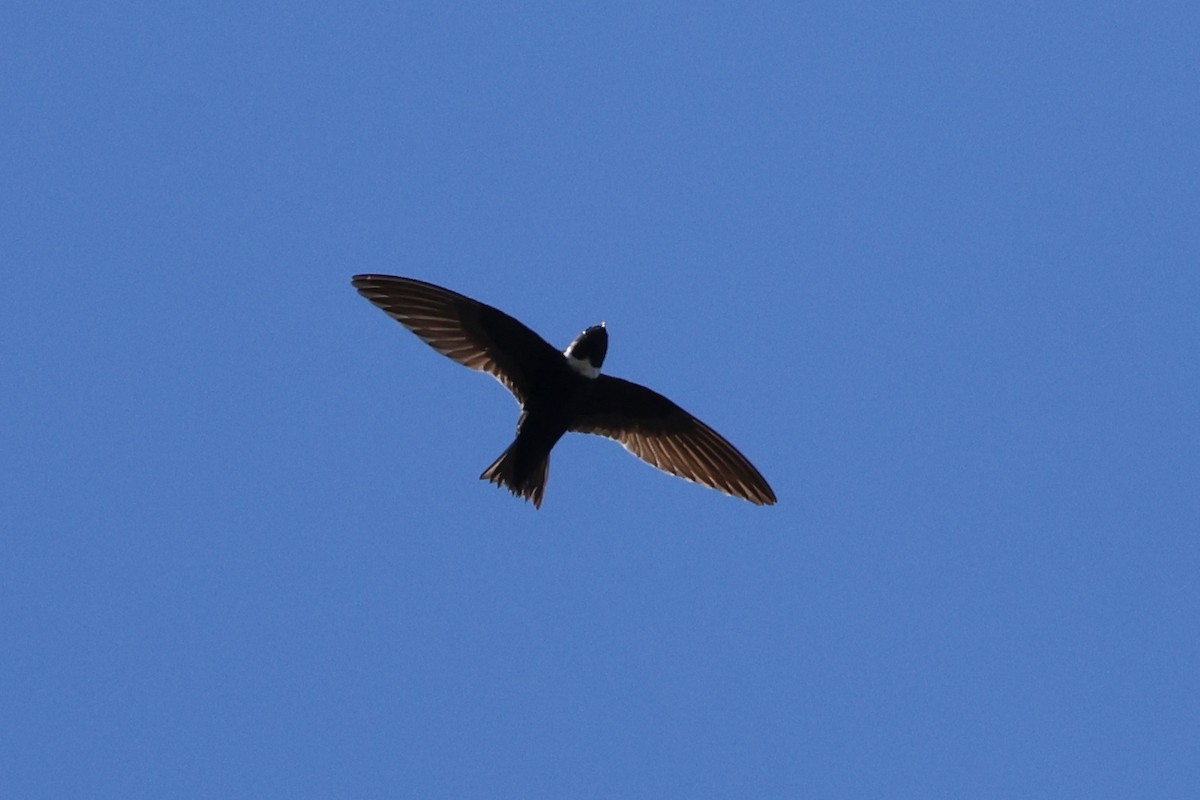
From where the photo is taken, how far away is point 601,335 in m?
12.7

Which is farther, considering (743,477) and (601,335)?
(743,477)

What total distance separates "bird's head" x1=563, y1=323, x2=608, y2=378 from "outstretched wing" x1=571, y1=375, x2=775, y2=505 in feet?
1.99

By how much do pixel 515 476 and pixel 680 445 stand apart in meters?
1.53

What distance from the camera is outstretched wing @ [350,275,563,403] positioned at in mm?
13016

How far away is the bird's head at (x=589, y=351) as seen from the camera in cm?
1273

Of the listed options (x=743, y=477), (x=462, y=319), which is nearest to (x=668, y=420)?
(x=743, y=477)

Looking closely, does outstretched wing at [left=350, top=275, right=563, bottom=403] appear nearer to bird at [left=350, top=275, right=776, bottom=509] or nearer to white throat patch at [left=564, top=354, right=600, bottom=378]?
bird at [left=350, top=275, right=776, bottom=509]

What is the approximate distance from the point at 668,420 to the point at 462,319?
1570 millimetres

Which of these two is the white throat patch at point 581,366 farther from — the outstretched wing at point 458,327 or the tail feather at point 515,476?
the tail feather at point 515,476

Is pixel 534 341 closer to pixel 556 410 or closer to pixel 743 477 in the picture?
pixel 556 410

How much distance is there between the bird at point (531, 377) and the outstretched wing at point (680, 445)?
0.03ft

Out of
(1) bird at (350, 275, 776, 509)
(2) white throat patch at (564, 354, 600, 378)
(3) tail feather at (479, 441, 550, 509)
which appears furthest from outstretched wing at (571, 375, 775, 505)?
(3) tail feather at (479, 441, 550, 509)

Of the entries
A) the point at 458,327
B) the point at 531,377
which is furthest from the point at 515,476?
the point at 458,327

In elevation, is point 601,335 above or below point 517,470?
above
